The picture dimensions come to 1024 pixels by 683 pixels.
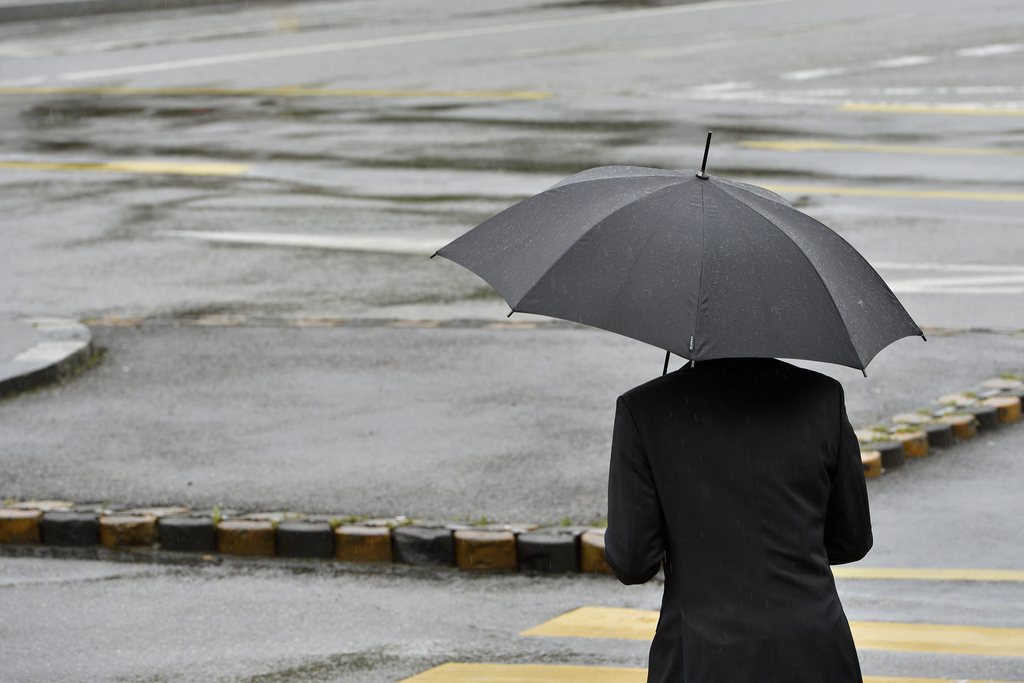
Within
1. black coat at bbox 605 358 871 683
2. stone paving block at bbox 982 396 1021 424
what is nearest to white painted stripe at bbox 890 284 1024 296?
stone paving block at bbox 982 396 1021 424

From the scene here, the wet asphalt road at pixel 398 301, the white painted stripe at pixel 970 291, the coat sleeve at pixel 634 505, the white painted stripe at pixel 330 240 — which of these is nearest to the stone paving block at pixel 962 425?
the wet asphalt road at pixel 398 301

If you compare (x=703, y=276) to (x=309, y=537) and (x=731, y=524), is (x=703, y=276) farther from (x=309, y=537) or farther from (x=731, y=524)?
(x=309, y=537)

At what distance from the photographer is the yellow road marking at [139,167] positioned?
18.1 metres

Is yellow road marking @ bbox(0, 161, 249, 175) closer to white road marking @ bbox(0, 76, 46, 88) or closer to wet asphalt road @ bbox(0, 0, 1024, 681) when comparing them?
wet asphalt road @ bbox(0, 0, 1024, 681)

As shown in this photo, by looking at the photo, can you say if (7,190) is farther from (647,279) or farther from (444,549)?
(647,279)

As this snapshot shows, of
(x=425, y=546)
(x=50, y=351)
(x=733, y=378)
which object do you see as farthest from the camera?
(x=50, y=351)

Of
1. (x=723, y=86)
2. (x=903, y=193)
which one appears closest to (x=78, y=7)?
(x=723, y=86)

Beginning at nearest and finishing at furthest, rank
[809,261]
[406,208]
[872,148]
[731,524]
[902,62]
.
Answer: [731,524], [809,261], [406,208], [872,148], [902,62]

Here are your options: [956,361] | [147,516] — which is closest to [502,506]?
[147,516]

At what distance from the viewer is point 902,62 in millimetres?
26281

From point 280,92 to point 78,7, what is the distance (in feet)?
47.7

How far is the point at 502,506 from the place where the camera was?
7836 millimetres

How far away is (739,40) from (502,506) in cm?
2273

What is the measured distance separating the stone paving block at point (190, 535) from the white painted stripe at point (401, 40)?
20163 mm
